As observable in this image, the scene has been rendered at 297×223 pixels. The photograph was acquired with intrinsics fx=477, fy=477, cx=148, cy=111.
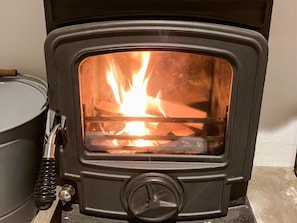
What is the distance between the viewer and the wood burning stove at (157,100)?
1.04m

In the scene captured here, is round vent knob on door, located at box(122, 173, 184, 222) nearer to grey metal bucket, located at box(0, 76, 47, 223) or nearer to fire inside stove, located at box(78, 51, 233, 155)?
fire inside stove, located at box(78, 51, 233, 155)

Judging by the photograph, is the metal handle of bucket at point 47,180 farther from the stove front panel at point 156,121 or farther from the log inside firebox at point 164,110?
the log inside firebox at point 164,110

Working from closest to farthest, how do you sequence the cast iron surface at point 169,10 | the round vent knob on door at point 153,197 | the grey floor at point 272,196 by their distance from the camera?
the cast iron surface at point 169,10, the round vent knob on door at point 153,197, the grey floor at point 272,196

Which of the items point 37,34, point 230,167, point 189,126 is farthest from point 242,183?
point 37,34

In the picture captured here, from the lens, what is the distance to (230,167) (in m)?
1.20

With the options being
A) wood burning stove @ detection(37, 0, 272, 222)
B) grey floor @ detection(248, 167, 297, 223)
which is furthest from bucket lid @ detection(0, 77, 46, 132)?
grey floor @ detection(248, 167, 297, 223)

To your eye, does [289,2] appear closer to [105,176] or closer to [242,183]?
[242,183]

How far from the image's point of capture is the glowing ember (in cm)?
121

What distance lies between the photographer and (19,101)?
1342 millimetres

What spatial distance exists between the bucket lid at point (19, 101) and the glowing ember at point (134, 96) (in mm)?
228

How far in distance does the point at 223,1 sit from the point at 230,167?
42 cm

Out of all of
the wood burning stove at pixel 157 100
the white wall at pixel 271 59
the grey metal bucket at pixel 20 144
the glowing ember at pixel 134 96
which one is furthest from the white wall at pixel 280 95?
the grey metal bucket at pixel 20 144

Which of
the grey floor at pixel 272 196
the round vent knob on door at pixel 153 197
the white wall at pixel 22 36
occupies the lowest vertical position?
the grey floor at pixel 272 196

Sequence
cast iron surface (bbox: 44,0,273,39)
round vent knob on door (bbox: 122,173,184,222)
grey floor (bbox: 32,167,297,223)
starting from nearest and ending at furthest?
cast iron surface (bbox: 44,0,273,39) → round vent knob on door (bbox: 122,173,184,222) → grey floor (bbox: 32,167,297,223)
